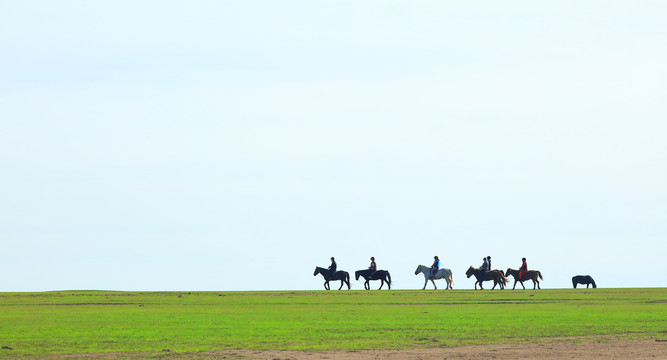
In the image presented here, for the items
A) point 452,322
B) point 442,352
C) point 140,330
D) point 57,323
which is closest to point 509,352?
point 442,352

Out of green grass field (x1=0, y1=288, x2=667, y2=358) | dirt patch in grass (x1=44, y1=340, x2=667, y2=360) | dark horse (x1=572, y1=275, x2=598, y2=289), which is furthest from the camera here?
dark horse (x1=572, y1=275, x2=598, y2=289)

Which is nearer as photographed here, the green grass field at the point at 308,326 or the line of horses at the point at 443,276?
the green grass field at the point at 308,326

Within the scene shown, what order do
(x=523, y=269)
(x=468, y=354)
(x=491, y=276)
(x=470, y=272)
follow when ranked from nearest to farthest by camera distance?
1. (x=468, y=354)
2. (x=491, y=276)
3. (x=523, y=269)
4. (x=470, y=272)

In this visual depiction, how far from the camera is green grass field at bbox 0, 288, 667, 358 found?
906 inches

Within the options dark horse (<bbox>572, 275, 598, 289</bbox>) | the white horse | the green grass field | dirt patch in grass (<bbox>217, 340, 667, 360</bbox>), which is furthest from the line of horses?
dirt patch in grass (<bbox>217, 340, 667, 360</bbox>)

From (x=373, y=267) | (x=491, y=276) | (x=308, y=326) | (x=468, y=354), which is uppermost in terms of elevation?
(x=373, y=267)

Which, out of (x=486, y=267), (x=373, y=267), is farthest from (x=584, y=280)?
(x=373, y=267)

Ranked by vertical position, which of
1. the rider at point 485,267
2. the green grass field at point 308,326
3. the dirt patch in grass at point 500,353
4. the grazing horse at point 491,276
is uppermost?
the rider at point 485,267

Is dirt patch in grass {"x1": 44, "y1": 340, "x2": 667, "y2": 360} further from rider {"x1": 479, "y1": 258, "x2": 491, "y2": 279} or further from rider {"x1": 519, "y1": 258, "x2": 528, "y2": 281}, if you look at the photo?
rider {"x1": 519, "y1": 258, "x2": 528, "y2": 281}

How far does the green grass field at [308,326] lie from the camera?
2302 centimetres

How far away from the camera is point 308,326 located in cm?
2823

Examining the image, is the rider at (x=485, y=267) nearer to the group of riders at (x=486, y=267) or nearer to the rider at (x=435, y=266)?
the group of riders at (x=486, y=267)


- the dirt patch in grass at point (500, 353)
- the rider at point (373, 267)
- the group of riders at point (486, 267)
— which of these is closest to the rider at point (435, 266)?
the group of riders at point (486, 267)

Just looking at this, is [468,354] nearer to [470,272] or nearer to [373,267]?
[470,272]
